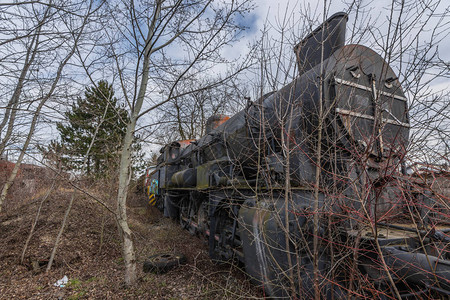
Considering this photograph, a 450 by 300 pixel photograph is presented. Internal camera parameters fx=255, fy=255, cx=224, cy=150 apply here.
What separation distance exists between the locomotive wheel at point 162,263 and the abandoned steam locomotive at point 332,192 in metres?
0.73

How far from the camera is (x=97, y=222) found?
7535mm

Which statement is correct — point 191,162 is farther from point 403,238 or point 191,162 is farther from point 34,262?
point 403,238

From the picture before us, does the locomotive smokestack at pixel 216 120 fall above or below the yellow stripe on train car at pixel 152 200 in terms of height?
above

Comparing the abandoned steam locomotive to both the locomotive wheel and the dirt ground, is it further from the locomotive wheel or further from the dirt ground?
the locomotive wheel

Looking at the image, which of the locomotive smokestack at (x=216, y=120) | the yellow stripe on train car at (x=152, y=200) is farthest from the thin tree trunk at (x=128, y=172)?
the yellow stripe on train car at (x=152, y=200)

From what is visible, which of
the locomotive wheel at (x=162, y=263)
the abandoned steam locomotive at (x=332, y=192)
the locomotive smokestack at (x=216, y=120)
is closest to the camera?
the abandoned steam locomotive at (x=332, y=192)

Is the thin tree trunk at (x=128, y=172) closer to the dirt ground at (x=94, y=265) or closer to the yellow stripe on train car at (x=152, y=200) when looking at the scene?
the dirt ground at (x=94, y=265)

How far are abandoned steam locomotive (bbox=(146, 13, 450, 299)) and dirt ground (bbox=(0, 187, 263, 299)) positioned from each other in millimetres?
490

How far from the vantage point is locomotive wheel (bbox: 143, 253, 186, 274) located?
4746 millimetres

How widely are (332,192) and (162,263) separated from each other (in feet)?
11.2

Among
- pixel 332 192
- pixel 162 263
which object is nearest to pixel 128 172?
pixel 162 263

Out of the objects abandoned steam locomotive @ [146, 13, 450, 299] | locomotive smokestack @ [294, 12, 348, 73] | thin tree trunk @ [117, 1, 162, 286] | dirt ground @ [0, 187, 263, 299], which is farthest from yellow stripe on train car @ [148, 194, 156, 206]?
locomotive smokestack @ [294, 12, 348, 73]

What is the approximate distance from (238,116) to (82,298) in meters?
4.04

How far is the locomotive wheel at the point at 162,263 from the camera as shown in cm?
475
